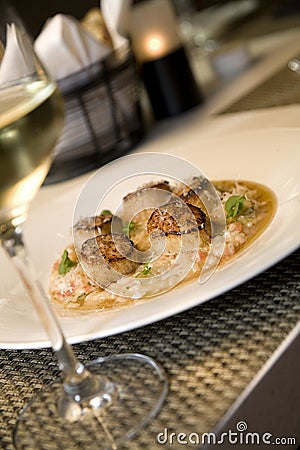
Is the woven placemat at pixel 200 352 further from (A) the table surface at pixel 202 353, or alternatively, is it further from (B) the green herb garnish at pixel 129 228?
(B) the green herb garnish at pixel 129 228

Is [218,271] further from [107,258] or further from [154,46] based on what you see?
[154,46]

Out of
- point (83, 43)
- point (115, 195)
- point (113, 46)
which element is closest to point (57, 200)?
point (115, 195)

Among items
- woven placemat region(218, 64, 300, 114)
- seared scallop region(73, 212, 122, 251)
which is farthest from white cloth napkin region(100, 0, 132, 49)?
seared scallop region(73, 212, 122, 251)

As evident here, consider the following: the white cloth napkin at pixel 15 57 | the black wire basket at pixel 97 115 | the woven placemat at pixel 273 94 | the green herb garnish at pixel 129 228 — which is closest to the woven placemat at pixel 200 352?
the green herb garnish at pixel 129 228

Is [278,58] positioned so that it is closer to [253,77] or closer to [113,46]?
[253,77]

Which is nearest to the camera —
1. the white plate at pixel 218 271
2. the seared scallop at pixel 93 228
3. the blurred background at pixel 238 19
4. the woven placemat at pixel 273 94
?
the white plate at pixel 218 271

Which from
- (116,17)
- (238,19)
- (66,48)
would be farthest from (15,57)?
(238,19)
